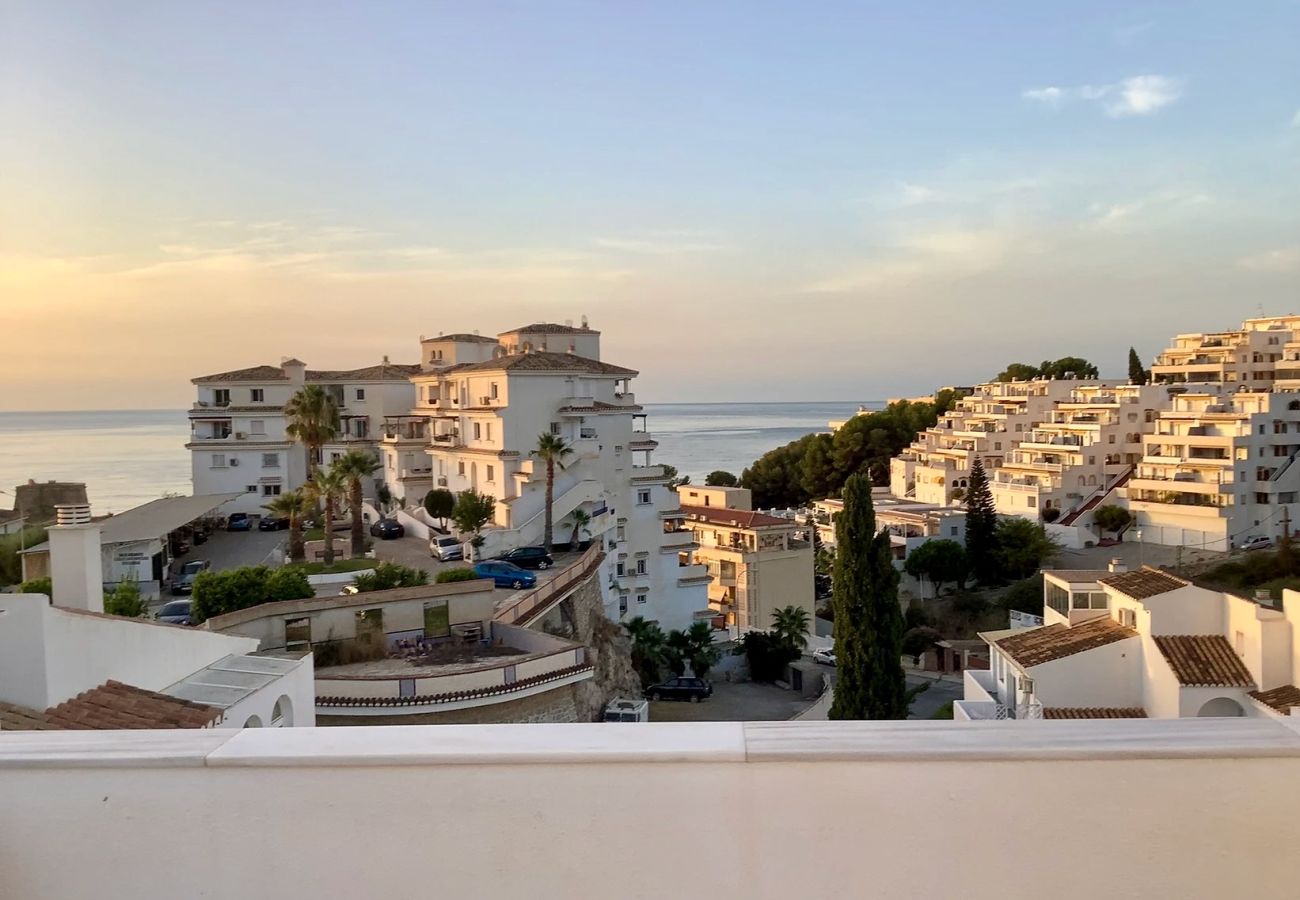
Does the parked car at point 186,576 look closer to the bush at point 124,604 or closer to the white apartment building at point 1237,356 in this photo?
the bush at point 124,604

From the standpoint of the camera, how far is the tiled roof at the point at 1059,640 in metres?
19.2

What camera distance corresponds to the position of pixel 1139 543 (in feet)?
174

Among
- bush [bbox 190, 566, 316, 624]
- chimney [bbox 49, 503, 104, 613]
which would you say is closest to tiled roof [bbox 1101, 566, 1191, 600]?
bush [bbox 190, 566, 316, 624]

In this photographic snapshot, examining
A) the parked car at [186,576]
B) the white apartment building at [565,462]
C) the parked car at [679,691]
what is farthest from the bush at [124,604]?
the parked car at [679,691]

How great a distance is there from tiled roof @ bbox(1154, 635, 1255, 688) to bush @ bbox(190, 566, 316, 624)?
53.4 feet

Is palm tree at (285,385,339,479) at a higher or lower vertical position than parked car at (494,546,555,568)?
higher

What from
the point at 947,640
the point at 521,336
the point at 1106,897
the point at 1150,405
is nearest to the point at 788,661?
the point at 947,640

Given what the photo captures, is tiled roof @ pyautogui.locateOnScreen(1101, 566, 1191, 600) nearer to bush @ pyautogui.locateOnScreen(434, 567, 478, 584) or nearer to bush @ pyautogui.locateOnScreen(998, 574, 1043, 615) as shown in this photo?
bush @ pyautogui.locateOnScreen(434, 567, 478, 584)

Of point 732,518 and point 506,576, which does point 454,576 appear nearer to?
point 506,576

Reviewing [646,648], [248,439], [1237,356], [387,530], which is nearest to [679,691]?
[646,648]

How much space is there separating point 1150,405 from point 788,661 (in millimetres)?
37573

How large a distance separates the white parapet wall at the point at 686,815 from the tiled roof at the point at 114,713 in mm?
4440

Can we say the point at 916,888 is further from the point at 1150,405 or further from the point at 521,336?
the point at 1150,405

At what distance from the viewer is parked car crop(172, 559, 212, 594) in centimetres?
2591
